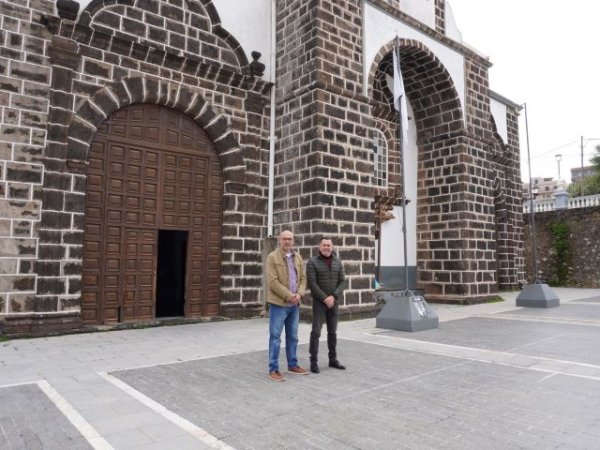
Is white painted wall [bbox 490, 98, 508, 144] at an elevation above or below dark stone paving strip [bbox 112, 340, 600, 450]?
above

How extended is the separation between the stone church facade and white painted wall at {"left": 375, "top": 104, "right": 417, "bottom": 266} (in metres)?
0.77

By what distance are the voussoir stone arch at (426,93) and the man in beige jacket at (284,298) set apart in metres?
8.22

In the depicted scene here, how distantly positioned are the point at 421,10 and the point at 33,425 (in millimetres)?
12343

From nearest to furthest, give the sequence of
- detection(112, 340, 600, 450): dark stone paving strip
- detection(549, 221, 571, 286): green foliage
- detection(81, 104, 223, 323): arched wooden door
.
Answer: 1. detection(112, 340, 600, 450): dark stone paving strip
2. detection(81, 104, 223, 323): arched wooden door
3. detection(549, 221, 571, 286): green foliage

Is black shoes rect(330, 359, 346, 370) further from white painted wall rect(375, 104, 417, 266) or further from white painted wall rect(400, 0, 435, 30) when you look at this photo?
white painted wall rect(400, 0, 435, 30)

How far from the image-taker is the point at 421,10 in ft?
40.2

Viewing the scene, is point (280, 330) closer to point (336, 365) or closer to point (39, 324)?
point (336, 365)

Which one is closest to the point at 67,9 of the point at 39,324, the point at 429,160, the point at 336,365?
the point at 39,324

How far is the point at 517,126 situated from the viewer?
699 inches

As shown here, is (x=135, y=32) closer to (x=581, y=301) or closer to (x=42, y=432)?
A: (x=42, y=432)

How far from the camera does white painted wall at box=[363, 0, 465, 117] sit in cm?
1065

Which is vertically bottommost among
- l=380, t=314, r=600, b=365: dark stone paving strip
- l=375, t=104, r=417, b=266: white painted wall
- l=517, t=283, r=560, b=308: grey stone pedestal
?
l=380, t=314, r=600, b=365: dark stone paving strip

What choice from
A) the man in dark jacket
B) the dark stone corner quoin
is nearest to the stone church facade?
the dark stone corner quoin

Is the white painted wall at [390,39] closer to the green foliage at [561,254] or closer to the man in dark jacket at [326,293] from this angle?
the man in dark jacket at [326,293]
